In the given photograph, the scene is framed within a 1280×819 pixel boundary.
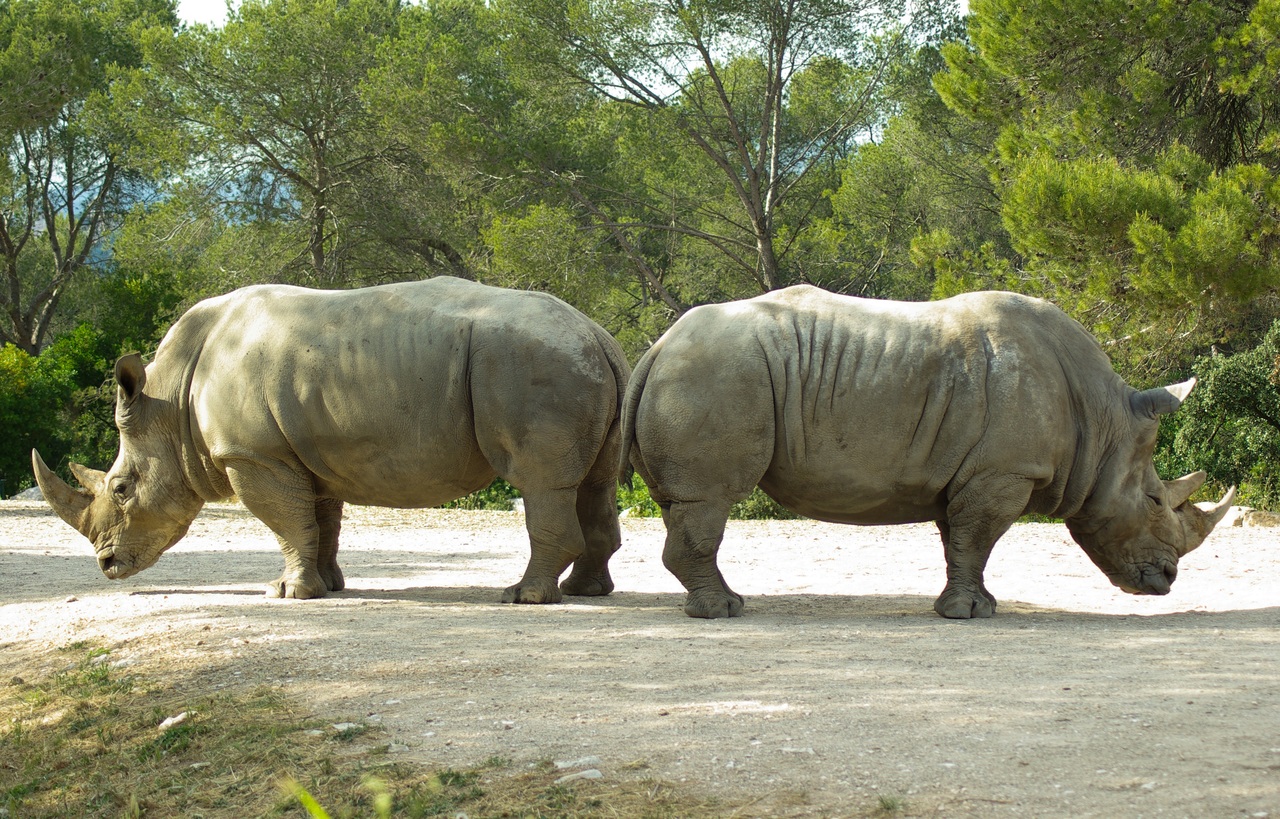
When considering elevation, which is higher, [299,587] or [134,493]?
[134,493]

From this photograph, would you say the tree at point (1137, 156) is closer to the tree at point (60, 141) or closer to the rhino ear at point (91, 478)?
the rhino ear at point (91, 478)

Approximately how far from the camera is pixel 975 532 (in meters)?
6.94

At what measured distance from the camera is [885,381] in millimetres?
6965

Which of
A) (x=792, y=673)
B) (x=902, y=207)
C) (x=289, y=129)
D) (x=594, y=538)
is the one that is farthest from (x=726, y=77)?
(x=792, y=673)

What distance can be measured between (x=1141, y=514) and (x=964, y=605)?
1.17 m

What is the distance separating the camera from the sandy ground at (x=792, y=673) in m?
3.79

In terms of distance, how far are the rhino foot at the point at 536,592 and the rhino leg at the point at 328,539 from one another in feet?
4.87

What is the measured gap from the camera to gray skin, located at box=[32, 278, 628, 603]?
7.52 meters

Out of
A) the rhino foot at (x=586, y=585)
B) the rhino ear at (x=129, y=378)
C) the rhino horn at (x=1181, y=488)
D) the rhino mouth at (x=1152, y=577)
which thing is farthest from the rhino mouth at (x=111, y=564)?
the rhino horn at (x=1181, y=488)

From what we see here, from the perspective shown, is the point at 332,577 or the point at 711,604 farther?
the point at 332,577

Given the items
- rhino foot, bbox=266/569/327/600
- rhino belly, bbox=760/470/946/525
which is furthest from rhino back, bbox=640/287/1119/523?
rhino foot, bbox=266/569/327/600

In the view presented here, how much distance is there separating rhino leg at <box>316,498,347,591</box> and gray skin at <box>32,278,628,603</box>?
20mm

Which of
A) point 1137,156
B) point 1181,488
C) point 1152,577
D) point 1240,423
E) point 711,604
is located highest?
point 1137,156

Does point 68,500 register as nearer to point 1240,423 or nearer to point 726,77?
point 1240,423
